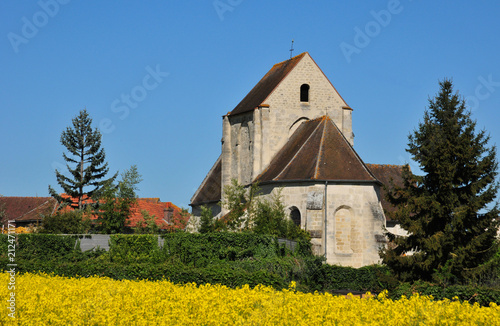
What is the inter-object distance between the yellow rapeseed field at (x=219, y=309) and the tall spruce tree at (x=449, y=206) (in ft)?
50.3

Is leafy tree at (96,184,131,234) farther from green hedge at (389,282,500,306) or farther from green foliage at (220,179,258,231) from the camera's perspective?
green hedge at (389,282,500,306)

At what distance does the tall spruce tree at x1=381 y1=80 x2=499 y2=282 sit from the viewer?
29312 millimetres

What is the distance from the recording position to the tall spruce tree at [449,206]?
96.2ft

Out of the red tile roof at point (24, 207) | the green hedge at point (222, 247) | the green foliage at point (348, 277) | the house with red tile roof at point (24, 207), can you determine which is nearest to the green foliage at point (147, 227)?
the green hedge at point (222, 247)

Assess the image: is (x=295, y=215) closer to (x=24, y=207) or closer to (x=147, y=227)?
(x=147, y=227)

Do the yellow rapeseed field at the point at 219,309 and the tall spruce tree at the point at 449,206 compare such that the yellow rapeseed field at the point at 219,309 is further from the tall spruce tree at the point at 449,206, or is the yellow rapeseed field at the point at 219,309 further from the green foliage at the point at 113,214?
the green foliage at the point at 113,214

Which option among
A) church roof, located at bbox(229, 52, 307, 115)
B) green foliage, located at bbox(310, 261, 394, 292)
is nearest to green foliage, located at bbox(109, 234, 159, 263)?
green foliage, located at bbox(310, 261, 394, 292)

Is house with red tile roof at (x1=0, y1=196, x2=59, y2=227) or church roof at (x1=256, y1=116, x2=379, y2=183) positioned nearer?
church roof at (x1=256, y1=116, x2=379, y2=183)

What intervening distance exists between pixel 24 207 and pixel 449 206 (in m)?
50.3

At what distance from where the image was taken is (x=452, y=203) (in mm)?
29781

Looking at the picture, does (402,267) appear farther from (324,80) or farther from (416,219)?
(324,80)

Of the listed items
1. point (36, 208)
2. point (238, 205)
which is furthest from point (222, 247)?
point (36, 208)

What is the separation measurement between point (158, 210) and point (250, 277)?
1706 inches

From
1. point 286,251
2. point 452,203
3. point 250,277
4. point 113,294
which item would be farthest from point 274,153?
point 113,294
